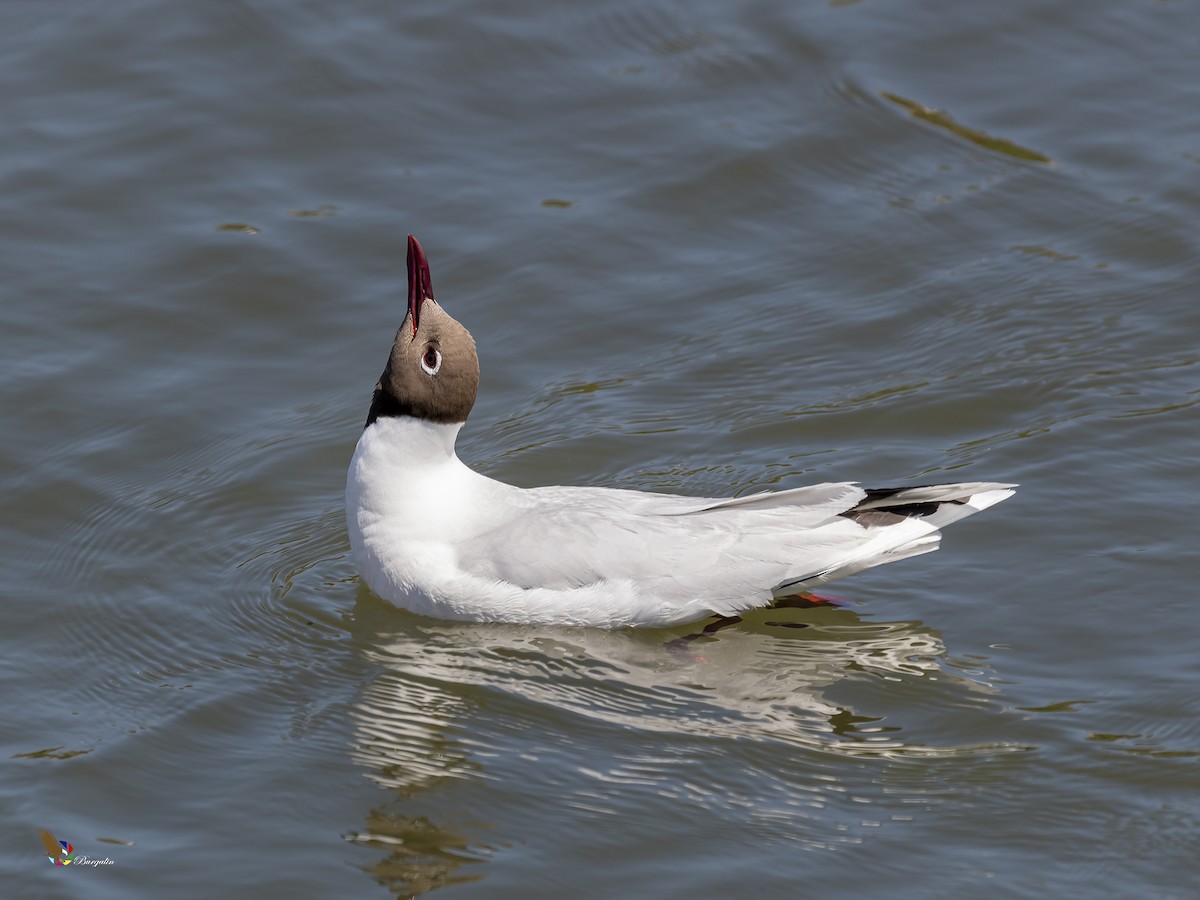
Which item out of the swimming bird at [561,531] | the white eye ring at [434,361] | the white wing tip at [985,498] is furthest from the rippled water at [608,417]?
the white eye ring at [434,361]

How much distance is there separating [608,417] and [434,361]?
6.34 feet

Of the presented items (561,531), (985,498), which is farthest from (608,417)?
(985,498)

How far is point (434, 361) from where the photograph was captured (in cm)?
814

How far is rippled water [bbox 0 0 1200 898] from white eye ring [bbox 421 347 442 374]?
118 cm

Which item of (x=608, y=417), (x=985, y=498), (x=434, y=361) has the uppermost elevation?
(x=434, y=361)

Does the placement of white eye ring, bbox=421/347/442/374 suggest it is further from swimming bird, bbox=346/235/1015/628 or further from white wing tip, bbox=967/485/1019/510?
white wing tip, bbox=967/485/1019/510

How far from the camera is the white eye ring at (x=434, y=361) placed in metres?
8.11

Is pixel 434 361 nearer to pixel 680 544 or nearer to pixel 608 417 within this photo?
pixel 680 544

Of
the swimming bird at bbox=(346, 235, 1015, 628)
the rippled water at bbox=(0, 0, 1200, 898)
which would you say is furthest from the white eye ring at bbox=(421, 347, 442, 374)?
the rippled water at bbox=(0, 0, 1200, 898)

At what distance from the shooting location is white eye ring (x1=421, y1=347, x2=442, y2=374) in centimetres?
811

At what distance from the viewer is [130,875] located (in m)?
6.55

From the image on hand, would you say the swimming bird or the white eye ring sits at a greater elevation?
the white eye ring

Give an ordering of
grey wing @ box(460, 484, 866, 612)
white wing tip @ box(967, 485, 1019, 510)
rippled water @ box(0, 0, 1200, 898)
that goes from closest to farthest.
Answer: rippled water @ box(0, 0, 1200, 898) < grey wing @ box(460, 484, 866, 612) < white wing tip @ box(967, 485, 1019, 510)

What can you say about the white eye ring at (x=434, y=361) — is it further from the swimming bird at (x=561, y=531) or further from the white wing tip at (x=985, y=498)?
the white wing tip at (x=985, y=498)
